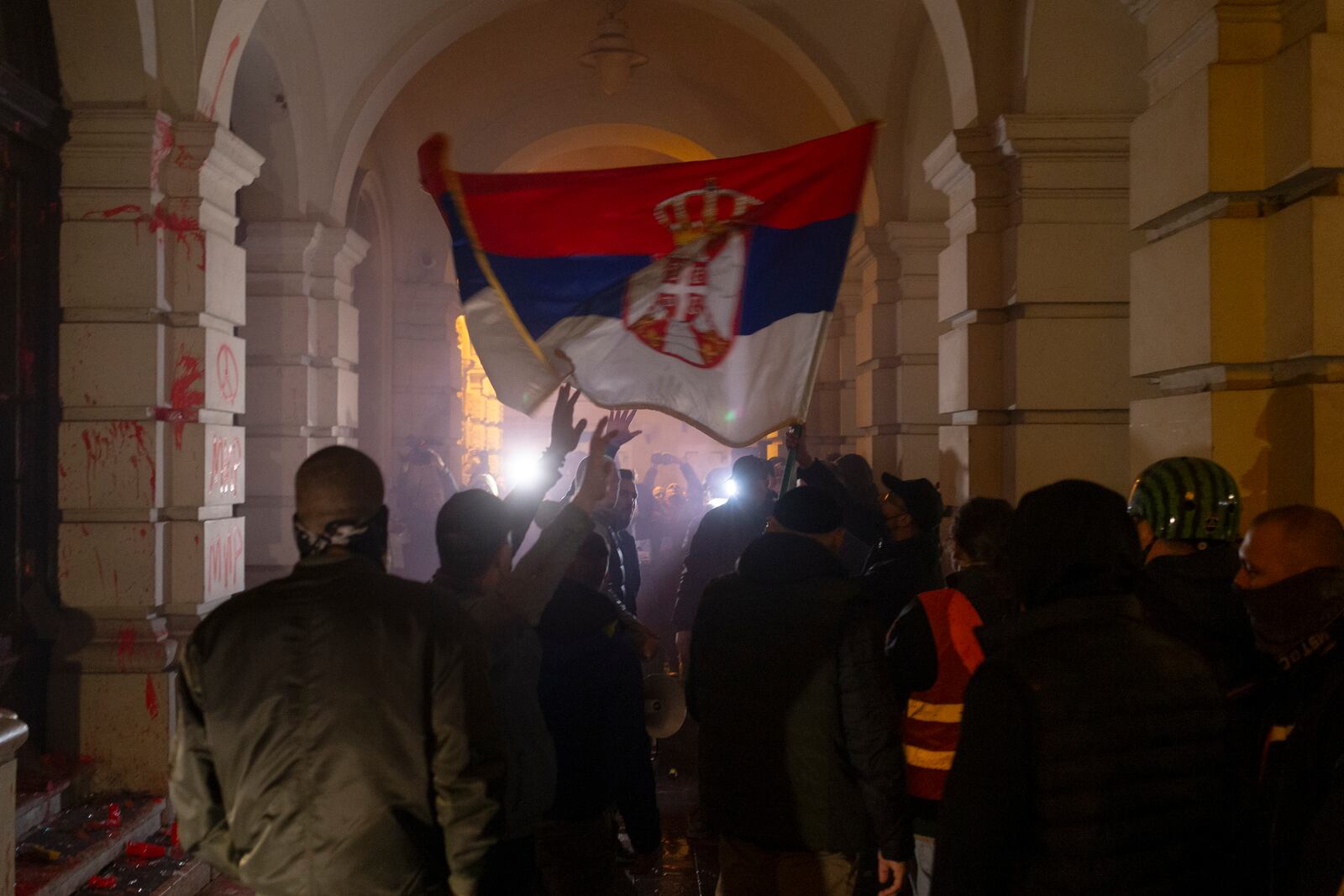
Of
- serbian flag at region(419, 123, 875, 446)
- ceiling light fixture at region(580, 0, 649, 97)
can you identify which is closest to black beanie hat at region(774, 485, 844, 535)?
serbian flag at region(419, 123, 875, 446)

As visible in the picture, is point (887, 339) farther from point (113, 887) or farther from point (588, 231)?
point (113, 887)

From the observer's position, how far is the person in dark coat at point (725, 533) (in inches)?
244

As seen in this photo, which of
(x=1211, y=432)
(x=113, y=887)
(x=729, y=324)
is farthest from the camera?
(x=113, y=887)

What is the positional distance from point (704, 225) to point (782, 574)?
6.06 ft

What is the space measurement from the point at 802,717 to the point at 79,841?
12.7 ft

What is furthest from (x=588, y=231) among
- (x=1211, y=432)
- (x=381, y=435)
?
(x=381, y=435)

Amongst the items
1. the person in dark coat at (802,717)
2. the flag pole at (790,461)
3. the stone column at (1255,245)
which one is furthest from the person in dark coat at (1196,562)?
the flag pole at (790,461)

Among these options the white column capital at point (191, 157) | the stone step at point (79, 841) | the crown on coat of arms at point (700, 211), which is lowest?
the stone step at point (79, 841)

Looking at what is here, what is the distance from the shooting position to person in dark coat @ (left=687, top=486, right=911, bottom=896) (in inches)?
123

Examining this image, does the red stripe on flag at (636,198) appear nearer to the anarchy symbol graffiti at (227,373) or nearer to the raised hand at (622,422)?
the raised hand at (622,422)

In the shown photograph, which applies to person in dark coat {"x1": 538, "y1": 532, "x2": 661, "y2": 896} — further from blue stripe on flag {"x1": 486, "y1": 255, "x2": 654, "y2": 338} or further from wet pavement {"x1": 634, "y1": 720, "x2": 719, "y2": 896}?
blue stripe on flag {"x1": 486, "y1": 255, "x2": 654, "y2": 338}

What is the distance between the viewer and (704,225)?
15.0ft

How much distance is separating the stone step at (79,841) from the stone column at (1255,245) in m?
4.84

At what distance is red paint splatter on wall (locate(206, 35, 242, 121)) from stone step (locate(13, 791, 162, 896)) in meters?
3.71
